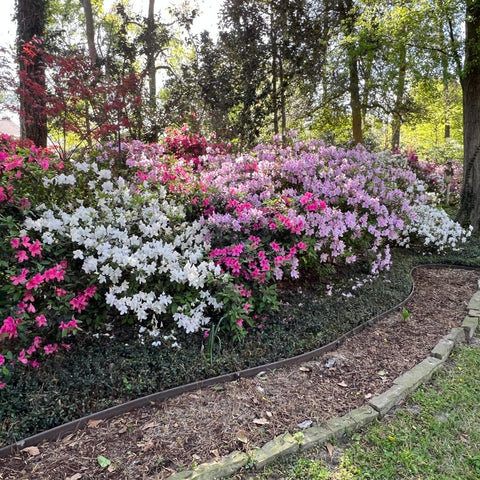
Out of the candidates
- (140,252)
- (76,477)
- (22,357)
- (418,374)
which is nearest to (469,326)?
(418,374)

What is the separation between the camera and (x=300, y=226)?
2.82m

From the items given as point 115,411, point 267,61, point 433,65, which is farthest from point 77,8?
point 115,411

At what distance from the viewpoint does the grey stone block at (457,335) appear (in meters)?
2.89

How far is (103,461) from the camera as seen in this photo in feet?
5.52

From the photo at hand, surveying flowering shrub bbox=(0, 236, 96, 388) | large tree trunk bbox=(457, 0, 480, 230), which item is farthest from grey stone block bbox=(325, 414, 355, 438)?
large tree trunk bbox=(457, 0, 480, 230)

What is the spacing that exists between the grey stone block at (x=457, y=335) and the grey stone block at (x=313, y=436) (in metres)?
1.58

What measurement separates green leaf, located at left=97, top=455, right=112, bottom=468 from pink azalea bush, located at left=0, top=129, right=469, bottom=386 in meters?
0.71

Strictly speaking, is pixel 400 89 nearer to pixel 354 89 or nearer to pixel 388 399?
pixel 354 89

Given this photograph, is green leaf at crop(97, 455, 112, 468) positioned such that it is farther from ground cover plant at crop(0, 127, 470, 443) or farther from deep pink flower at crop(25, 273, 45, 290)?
deep pink flower at crop(25, 273, 45, 290)

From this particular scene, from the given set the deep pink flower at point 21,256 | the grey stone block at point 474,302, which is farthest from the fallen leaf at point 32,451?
the grey stone block at point 474,302

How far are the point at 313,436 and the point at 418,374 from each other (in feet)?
3.23

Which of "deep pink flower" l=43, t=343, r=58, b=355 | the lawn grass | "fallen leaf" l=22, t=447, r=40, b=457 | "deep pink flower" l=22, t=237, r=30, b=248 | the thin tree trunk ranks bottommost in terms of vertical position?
the lawn grass

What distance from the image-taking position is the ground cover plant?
6.78ft

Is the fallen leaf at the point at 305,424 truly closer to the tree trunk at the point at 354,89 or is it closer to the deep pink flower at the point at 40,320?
the deep pink flower at the point at 40,320
